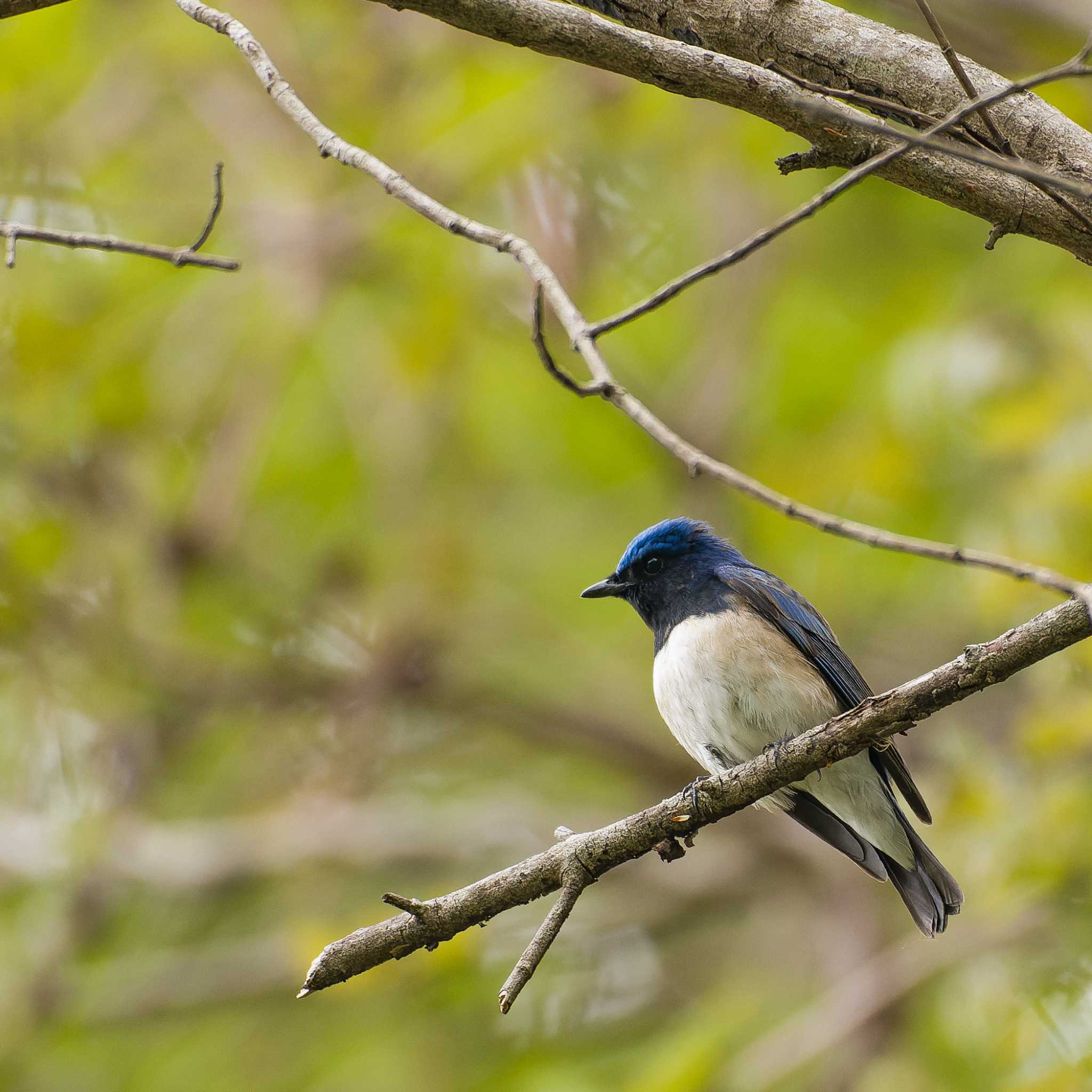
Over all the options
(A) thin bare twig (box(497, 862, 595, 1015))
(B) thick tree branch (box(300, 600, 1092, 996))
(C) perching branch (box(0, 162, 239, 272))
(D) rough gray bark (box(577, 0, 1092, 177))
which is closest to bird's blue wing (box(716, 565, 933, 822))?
(B) thick tree branch (box(300, 600, 1092, 996))

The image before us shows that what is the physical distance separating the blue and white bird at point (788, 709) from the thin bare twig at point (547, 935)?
146cm

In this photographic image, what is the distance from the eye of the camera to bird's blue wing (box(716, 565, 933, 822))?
432cm

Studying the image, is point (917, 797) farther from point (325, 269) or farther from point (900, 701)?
point (325, 269)

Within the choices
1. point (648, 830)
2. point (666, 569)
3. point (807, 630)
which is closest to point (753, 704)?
point (807, 630)

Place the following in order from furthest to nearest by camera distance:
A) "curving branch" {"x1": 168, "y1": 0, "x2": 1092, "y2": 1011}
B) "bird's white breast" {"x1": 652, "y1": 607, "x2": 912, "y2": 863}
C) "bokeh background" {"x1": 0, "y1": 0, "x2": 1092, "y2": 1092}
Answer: "bokeh background" {"x1": 0, "y1": 0, "x2": 1092, "y2": 1092}
"bird's white breast" {"x1": 652, "y1": 607, "x2": 912, "y2": 863}
"curving branch" {"x1": 168, "y1": 0, "x2": 1092, "y2": 1011}

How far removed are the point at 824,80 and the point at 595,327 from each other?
0.73 metres

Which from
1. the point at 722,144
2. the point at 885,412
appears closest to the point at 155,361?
the point at 722,144

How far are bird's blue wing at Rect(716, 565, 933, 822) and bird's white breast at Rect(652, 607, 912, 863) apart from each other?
0.04 meters

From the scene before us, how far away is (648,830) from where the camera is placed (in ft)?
8.98

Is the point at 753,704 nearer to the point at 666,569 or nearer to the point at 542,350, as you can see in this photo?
the point at 666,569

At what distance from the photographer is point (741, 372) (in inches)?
294

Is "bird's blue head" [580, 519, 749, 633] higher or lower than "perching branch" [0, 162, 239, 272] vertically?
lower

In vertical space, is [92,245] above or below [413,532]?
above

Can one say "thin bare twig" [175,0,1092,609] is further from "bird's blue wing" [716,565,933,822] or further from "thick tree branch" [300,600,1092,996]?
"bird's blue wing" [716,565,933,822]
